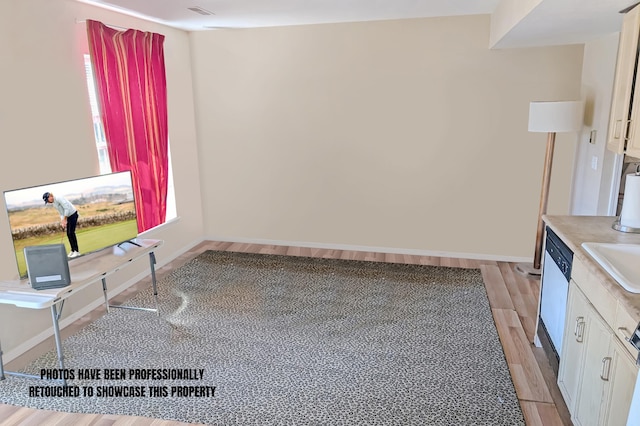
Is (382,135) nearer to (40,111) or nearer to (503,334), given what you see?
(503,334)

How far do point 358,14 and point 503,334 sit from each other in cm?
304

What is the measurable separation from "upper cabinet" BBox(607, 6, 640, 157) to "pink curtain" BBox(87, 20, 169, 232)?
11.9 ft

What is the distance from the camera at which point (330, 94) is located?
473 centimetres

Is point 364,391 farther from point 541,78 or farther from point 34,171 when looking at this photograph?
point 541,78

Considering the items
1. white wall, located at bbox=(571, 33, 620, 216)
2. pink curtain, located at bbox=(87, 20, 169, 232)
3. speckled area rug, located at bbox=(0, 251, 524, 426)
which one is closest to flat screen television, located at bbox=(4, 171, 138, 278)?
pink curtain, located at bbox=(87, 20, 169, 232)

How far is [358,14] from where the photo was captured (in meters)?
4.05

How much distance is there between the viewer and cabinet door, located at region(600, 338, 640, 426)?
5.41 feet

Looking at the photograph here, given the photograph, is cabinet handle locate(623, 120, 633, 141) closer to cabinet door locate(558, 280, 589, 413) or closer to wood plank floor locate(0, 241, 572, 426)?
cabinet door locate(558, 280, 589, 413)

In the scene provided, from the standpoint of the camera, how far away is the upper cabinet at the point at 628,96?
7.68 feet

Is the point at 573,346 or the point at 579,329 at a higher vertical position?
the point at 579,329

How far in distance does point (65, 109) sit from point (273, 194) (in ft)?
7.84

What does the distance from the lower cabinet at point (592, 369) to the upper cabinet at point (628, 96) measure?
88cm

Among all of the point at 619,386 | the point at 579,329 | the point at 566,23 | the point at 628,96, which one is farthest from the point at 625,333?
the point at 566,23

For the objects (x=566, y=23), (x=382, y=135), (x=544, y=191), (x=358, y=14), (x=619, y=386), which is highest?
(x=358, y=14)
